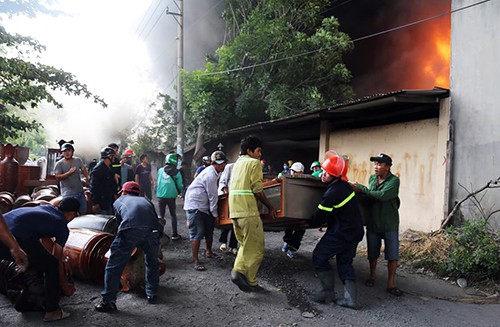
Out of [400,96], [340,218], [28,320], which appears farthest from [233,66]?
[28,320]

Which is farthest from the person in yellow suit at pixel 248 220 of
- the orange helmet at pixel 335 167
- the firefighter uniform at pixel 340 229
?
the orange helmet at pixel 335 167

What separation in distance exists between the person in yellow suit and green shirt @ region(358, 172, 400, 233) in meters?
1.30

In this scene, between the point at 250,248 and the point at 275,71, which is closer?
the point at 250,248

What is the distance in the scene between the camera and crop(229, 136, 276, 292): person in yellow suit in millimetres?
4273

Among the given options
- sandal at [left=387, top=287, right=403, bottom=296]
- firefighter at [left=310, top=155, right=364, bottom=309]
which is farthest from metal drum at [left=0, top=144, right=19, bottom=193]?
sandal at [left=387, top=287, right=403, bottom=296]

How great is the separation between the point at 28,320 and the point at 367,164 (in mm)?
7260

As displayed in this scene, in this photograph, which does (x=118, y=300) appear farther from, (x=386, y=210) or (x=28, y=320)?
(x=386, y=210)

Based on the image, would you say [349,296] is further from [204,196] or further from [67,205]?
[67,205]

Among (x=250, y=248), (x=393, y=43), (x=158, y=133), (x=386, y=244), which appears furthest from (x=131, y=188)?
(x=158, y=133)

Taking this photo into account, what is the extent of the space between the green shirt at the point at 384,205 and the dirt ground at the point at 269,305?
0.86m

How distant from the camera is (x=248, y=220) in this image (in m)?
4.27

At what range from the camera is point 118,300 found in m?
4.01

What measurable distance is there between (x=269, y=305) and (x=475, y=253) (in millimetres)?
3220

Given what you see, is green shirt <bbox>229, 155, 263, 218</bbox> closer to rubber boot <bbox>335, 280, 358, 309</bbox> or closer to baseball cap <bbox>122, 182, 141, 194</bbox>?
baseball cap <bbox>122, 182, 141, 194</bbox>
